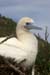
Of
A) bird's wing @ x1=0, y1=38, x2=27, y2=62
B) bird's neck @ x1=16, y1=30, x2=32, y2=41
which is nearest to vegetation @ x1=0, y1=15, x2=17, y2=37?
bird's neck @ x1=16, y1=30, x2=32, y2=41

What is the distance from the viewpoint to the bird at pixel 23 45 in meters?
8.95

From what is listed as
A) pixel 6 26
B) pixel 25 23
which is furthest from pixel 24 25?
pixel 6 26

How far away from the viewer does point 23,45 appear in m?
9.07

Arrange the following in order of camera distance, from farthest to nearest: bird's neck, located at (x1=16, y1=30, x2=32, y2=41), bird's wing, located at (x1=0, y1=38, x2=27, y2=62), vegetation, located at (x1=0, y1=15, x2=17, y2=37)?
vegetation, located at (x1=0, y1=15, x2=17, y2=37)
bird's neck, located at (x1=16, y1=30, x2=32, y2=41)
bird's wing, located at (x1=0, y1=38, x2=27, y2=62)

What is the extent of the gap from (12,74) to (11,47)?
791 millimetres

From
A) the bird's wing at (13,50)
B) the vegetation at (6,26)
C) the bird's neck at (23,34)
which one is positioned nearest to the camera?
the bird's wing at (13,50)

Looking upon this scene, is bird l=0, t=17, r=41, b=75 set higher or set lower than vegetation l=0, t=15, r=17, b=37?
higher

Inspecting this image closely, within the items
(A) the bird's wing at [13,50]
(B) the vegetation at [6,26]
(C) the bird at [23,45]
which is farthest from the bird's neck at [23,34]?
(B) the vegetation at [6,26]

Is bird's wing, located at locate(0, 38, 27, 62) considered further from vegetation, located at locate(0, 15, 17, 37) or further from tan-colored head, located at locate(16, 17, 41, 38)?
vegetation, located at locate(0, 15, 17, 37)

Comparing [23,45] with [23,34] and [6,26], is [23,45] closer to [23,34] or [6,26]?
[23,34]

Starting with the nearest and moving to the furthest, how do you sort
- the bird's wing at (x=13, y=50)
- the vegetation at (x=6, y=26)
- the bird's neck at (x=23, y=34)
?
the bird's wing at (x=13, y=50), the bird's neck at (x=23, y=34), the vegetation at (x=6, y=26)

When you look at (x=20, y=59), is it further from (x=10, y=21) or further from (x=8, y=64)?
(x=10, y=21)

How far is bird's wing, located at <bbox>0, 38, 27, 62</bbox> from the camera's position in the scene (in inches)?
352

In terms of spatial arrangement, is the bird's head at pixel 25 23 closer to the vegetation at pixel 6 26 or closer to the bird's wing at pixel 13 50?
the bird's wing at pixel 13 50
